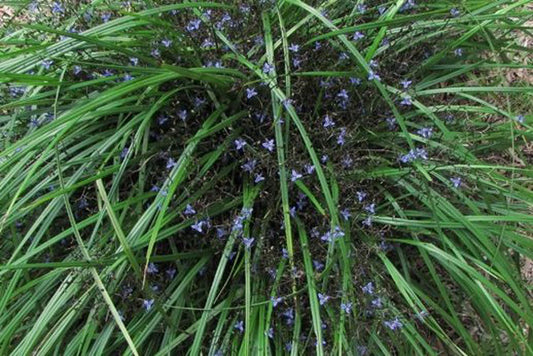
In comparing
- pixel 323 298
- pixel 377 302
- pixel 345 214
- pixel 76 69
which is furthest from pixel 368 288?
pixel 76 69

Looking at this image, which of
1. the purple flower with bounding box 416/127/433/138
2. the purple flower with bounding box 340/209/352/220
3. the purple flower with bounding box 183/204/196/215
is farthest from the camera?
the purple flower with bounding box 416/127/433/138

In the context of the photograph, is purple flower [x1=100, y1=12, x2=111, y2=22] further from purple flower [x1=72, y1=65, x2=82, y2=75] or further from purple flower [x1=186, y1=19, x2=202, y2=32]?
purple flower [x1=186, y1=19, x2=202, y2=32]

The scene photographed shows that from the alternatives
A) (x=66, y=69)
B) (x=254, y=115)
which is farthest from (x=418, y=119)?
(x=66, y=69)

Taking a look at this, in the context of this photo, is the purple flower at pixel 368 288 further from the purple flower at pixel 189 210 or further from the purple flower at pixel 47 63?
the purple flower at pixel 47 63

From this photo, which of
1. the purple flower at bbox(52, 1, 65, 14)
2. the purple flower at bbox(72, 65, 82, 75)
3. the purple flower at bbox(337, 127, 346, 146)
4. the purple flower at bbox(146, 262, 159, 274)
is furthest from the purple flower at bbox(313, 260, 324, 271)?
the purple flower at bbox(52, 1, 65, 14)

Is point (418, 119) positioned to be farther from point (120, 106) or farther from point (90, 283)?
point (90, 283)

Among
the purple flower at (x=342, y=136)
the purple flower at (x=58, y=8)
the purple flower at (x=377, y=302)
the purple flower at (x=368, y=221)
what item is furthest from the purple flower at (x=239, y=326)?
the purple flower at (x=58, y=8)
